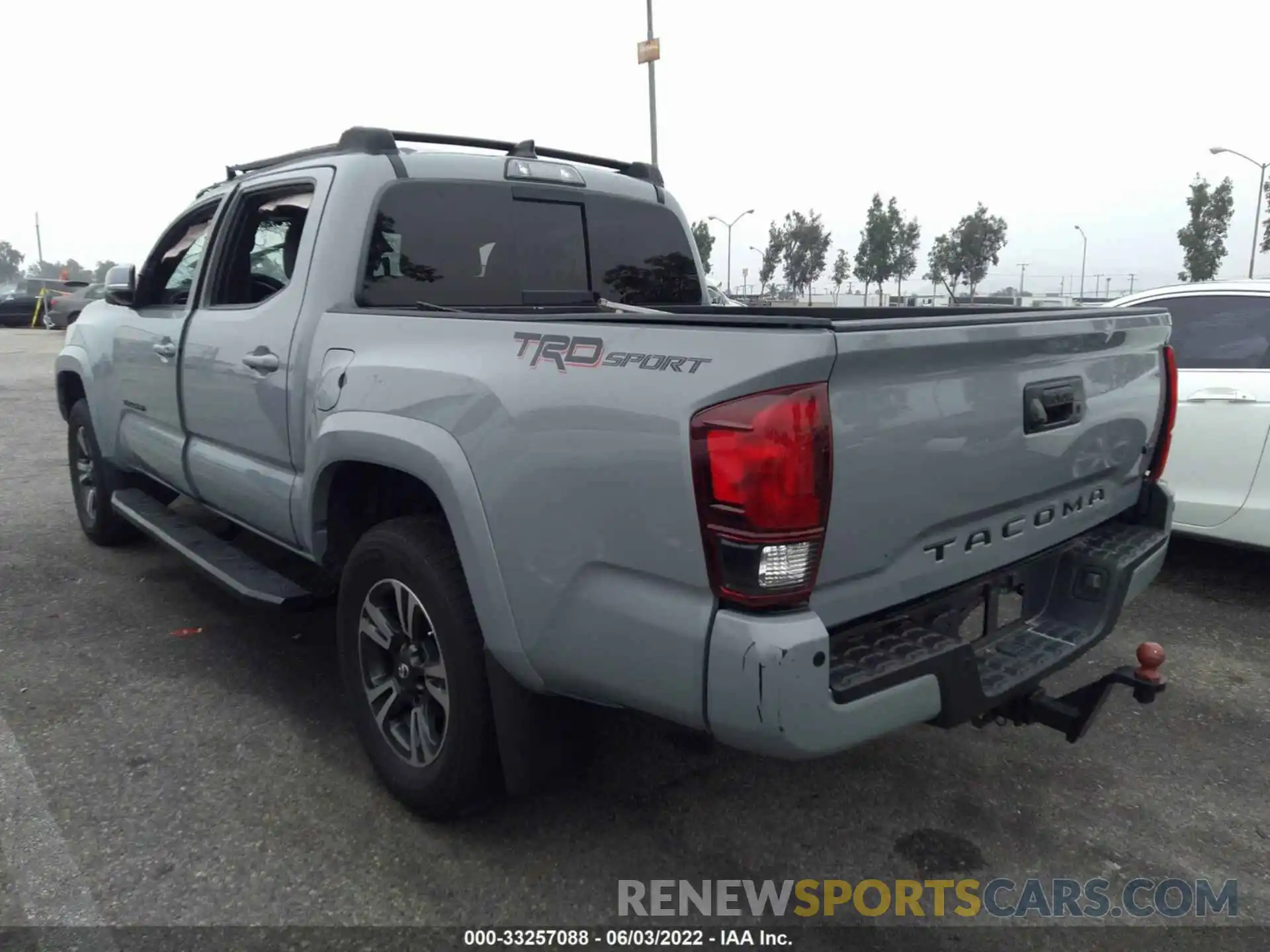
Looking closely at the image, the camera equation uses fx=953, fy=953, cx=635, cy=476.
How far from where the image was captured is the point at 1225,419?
4.70m

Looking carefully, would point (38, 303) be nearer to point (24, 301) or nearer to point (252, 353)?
point (24, 301)

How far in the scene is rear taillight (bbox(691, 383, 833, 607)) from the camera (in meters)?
1.91

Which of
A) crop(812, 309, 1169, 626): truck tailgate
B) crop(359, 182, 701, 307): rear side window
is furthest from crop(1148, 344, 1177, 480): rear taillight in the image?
crop(359, 182, 701, 307): rear side window

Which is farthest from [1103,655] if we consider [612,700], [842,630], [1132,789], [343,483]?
[343,483]

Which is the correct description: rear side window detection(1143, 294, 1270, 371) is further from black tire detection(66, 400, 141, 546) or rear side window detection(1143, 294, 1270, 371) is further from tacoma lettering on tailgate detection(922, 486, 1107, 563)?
black tire detection(66, 400, 141, 546)

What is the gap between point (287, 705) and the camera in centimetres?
370


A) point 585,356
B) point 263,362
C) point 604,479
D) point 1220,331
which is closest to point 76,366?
point 263,362

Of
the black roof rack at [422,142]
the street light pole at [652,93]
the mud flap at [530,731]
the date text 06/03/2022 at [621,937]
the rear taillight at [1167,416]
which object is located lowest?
the date text 06/03/2022 at [621,937]

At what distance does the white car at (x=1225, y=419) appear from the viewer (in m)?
4.61

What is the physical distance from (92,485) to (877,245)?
229 feet

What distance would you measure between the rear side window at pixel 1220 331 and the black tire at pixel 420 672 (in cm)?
398

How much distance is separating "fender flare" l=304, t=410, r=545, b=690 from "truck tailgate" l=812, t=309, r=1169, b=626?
0.80 metres

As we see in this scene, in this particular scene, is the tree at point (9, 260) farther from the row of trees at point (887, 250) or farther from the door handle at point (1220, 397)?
the door handle at point (1220, 397)

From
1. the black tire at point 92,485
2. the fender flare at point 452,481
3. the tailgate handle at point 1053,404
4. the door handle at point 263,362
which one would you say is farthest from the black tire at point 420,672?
the black tire at point 92,485
